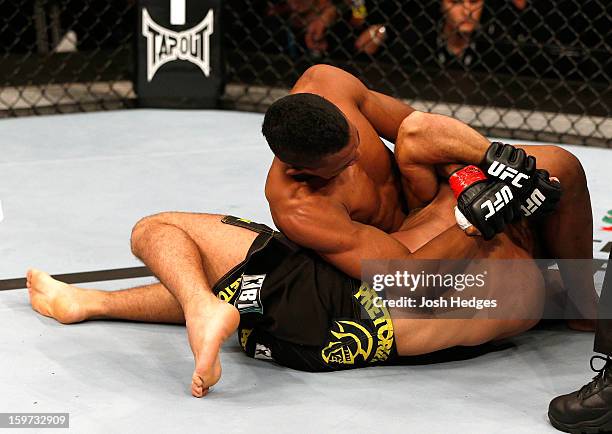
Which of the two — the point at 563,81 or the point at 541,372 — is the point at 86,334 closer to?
the point at 541,372

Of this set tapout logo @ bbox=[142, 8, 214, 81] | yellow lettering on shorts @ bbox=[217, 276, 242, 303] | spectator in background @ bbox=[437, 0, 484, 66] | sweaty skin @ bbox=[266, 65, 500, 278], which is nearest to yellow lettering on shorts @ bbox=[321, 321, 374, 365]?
sweaty skin @ bbox=[266, 65, 500, 278]

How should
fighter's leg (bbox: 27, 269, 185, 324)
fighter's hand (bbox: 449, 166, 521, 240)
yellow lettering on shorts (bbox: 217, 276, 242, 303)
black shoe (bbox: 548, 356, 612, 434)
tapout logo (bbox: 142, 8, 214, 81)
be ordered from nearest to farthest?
black shoe (bbox: 548, 356, 612, 434)
fighter's hand (bbox: 449, 166, 521, 240)
yellow lettering on shorts (bbox: 217, 276, 242, 303)
fighter's leg (bbox: 27, 269, 185, 324)
tapout logo (bbox: 142, 8, 214, 81)

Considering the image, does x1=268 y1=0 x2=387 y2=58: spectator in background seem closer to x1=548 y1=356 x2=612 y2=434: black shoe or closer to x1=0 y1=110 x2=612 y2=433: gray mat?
x1=0 y1=110 x2=612 y2=433: gray mat

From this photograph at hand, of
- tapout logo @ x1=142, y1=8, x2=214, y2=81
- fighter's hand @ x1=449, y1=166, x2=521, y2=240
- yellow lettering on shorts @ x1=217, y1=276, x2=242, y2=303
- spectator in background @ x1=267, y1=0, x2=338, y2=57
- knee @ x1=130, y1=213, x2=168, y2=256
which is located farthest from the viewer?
spectator in background @ x1=267, y1=0, x2=338, y2=57

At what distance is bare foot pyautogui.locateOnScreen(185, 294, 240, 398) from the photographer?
199 centimetres

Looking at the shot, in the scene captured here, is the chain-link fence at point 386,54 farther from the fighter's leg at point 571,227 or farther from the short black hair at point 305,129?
the short black hair at point 305,129

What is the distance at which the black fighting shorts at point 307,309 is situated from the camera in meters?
2.15

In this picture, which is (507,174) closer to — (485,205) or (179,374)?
(485,205)

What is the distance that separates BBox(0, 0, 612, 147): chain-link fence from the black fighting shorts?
90.9 inches

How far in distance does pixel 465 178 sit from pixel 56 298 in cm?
94

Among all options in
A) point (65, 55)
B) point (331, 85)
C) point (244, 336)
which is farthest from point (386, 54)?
point (244, 336)

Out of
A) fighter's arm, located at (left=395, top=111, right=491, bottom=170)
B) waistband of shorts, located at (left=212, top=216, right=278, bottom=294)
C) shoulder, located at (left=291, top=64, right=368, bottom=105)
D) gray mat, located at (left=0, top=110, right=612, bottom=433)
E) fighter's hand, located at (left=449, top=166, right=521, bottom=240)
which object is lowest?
gray mat, located at (left=0, top=110, right=612, bottom=433)

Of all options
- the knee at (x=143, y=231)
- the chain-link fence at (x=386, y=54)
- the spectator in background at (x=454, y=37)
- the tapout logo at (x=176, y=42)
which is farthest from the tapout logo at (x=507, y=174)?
the spectator in background at (x=454, y=37)

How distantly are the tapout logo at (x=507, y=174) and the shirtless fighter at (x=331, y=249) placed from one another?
8 cm
